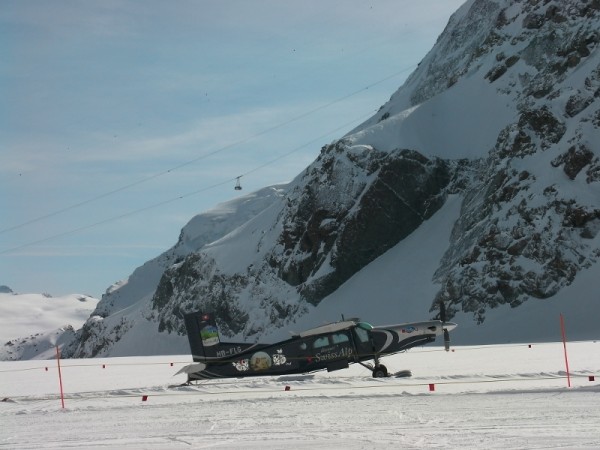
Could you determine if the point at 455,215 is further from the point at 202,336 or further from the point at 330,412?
the point at 330,412

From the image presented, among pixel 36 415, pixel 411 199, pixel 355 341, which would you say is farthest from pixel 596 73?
pixel 36 415

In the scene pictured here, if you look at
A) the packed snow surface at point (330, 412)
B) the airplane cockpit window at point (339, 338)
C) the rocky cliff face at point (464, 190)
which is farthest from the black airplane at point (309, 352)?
the rocky cliff face at point (464, 190)

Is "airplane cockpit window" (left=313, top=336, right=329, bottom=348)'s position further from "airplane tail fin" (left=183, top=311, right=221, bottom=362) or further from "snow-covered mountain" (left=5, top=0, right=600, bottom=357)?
"snow-covered mountain" (left=5, top=0, right=600, bottom=357)

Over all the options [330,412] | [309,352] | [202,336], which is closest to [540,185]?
[309,352]

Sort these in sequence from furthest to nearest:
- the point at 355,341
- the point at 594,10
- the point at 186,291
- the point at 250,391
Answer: the point at 186,291, the point at 594,10, the point at 355,341, the point at 250,391

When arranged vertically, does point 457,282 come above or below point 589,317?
above

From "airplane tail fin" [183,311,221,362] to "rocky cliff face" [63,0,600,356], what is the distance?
129 feet

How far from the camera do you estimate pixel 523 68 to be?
81.2m

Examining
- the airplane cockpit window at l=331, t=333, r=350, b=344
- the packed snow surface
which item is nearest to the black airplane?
the airplane cockpit window at l=331, t=333, r=350, b=344

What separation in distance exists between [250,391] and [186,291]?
248ft

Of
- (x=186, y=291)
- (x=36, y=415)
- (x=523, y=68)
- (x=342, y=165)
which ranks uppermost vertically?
(x=523, y=68)

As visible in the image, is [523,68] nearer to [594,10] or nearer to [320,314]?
[594,10]

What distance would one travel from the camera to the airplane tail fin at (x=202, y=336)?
26.7m

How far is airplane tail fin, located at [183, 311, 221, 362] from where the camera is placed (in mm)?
26734
